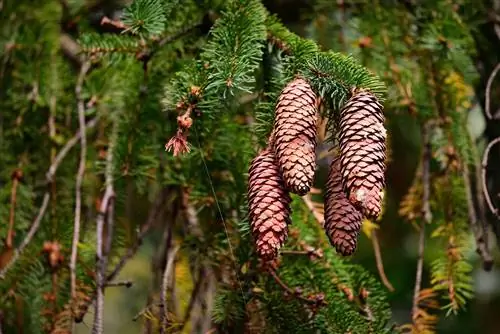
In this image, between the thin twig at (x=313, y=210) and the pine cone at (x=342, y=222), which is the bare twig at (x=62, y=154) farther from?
the pine cone at (x=342, y=222)

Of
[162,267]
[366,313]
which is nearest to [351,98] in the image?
[366,313]

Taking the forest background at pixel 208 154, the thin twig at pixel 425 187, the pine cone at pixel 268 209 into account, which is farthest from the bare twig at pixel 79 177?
the thin twig at pixel 425 187

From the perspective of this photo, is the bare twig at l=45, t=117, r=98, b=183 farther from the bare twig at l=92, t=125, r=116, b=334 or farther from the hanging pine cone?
the hanging pine cone

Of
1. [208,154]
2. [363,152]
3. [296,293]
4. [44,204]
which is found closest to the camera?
[363,152]

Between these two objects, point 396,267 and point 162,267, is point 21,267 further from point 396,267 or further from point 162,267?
point 396,267

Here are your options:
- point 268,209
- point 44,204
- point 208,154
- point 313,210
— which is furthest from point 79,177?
point 268,209

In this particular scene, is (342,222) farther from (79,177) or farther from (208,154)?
(79,177)

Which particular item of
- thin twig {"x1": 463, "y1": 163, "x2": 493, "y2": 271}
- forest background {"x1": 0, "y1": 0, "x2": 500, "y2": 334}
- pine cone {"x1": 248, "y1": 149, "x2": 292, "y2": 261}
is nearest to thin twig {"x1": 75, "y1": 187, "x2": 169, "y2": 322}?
forest background {"x1": 0, "y1": 0, "x2": 500, "y2": 334}
